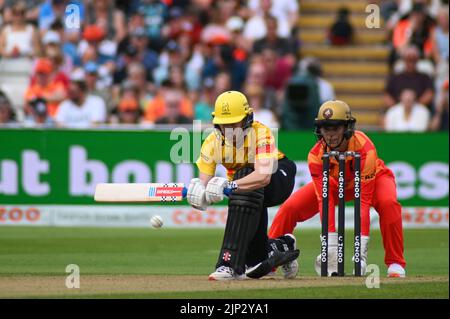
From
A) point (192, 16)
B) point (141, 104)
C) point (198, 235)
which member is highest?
point (192, 16)

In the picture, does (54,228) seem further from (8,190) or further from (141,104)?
(141,104)

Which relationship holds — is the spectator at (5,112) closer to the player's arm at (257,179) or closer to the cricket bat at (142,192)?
the cricket bat at (142,192)

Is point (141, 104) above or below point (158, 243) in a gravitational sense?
above

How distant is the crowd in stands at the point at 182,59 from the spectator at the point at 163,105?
0.02 meters

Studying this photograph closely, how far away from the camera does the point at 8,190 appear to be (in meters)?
19.6

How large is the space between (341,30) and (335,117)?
12996 millimetres

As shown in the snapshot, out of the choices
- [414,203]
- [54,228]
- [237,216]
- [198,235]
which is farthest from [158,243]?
[237,216]

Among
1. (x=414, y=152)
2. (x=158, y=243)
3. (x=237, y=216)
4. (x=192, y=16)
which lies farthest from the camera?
(x=192, y=16)

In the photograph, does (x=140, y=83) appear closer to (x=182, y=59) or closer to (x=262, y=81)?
(x=182, y=59)

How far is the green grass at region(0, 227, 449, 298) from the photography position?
1084 centimetres

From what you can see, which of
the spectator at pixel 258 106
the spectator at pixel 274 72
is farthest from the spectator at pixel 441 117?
the spectator at pixel 274 72

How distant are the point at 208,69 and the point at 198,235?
5.56 metres

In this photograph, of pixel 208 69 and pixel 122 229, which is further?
pixel 208 69

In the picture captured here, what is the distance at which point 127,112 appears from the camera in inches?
866
